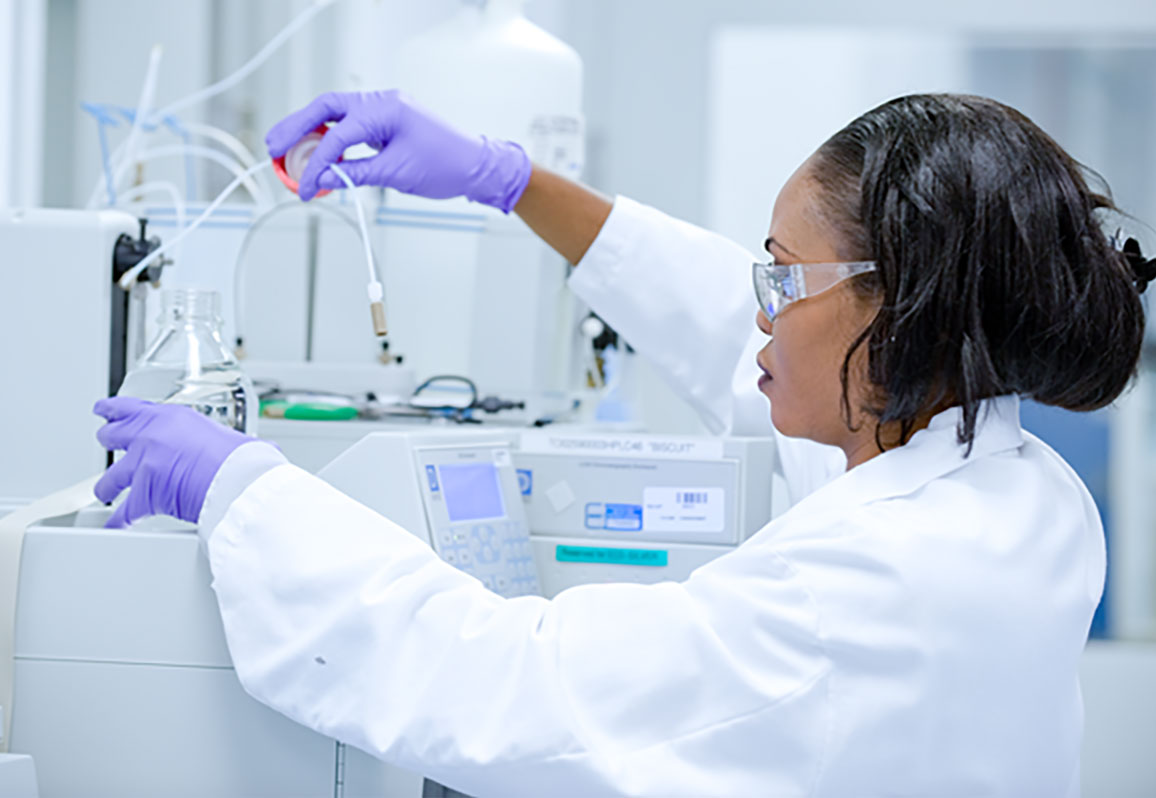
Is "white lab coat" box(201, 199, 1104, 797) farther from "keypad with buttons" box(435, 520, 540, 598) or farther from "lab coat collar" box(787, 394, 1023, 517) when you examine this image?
"keypad with buttons" box(435, 520, 540, 598)

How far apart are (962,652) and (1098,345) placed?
228 mm

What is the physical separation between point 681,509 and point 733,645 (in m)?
0.32

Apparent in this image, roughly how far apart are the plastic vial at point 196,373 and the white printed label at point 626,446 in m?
0.26

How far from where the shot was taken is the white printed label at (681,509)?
1.04 m

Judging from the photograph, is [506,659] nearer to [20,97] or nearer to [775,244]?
[775,244]

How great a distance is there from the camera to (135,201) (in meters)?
1.57

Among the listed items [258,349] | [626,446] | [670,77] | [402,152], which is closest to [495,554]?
[626,446]

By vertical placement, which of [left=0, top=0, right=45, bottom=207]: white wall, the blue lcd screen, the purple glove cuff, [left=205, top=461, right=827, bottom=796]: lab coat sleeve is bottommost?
[left=205, top=461, right=827, bottom=796]: lab coat sleeve

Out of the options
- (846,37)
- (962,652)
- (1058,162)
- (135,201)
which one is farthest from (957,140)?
(846,37)

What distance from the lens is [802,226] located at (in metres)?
0.85

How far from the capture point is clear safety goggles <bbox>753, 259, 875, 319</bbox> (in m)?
0.81

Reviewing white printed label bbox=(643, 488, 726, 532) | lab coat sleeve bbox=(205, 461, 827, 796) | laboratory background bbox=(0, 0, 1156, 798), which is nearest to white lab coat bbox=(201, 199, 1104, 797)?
lab coat sleeve bbox=(205, 461, 827, 796)

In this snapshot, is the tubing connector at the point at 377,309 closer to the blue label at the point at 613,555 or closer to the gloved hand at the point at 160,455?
the gloved hand at the point at 160,455

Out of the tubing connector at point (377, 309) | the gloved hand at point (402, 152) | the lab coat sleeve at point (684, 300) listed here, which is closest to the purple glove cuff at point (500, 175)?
the gloved hand at point (402, 152)
